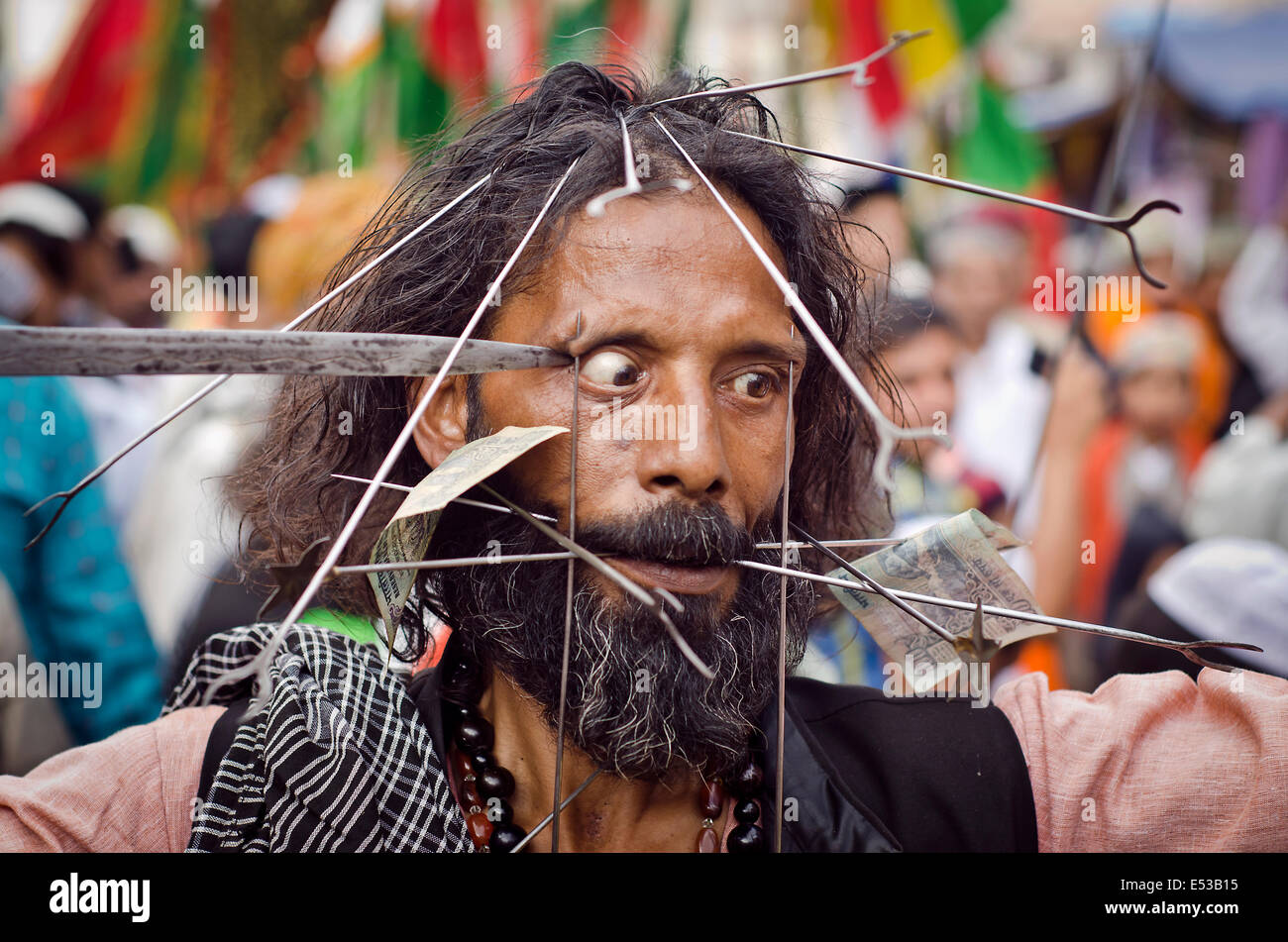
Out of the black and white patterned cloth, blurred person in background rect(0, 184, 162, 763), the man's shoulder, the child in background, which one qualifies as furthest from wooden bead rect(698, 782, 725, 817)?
the child in background

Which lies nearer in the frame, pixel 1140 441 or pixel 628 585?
pixel 628 585

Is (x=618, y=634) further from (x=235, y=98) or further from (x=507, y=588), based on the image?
(x=235, y=98)

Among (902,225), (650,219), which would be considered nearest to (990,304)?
(902,225)

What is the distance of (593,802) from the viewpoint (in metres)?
2.00

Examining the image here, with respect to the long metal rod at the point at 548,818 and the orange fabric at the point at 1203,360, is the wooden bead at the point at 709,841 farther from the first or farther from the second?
the orange fabric at the point at 1203,360

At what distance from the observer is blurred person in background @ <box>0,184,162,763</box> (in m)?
2.97

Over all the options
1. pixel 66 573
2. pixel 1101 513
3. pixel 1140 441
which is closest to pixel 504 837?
pixel 66 573

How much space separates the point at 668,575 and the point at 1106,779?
0.88 meters

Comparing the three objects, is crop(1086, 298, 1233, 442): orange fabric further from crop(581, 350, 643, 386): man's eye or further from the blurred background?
crop(581, 350, 643, 386): man's eye

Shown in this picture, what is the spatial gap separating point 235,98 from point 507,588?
4.88 m

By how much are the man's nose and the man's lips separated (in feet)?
0.36

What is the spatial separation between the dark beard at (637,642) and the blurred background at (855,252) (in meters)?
0.97

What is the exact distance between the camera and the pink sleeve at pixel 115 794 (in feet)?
6.00

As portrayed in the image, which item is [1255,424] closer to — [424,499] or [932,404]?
[932,404]
